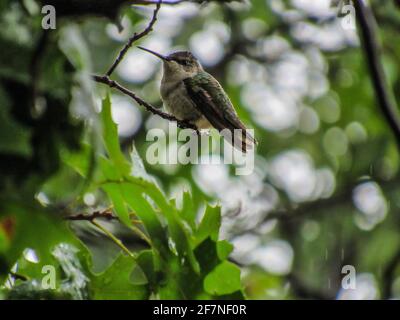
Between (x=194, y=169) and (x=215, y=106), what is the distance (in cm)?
411

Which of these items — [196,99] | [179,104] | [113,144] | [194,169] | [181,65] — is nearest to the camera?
[113,144]

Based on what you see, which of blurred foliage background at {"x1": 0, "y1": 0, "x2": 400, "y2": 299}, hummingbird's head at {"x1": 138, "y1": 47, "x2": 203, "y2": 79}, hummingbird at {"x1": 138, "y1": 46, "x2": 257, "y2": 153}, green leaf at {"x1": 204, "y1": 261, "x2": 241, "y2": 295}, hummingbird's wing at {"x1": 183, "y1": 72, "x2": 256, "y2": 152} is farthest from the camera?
hummingbird's head at {"x1": 138, "y1": 47, "x2": 203, "y2": 79}

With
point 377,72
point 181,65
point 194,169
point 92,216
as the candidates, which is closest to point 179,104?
point 181,65

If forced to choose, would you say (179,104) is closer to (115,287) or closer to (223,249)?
(223,249)

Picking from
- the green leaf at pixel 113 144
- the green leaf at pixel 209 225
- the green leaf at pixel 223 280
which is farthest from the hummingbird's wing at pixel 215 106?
the green leaf at pixel 113 144

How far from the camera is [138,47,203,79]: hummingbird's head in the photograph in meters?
5.28

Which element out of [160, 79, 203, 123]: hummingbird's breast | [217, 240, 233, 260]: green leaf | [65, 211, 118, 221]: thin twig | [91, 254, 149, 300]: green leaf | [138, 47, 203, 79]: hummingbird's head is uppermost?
[138, 47, 203, 79]: hummingbird's head

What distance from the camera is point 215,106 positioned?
4.77m

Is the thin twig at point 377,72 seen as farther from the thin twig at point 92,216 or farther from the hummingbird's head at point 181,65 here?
the hummingbird's head at point 181,65

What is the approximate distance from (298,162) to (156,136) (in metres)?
4.53

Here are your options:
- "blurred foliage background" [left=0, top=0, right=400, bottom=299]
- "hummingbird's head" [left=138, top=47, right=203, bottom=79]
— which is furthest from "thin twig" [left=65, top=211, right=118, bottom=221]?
"hummingbird's head" [left=138, top=47, right=203, bottom=79]

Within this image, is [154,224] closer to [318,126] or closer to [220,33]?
[220,33]

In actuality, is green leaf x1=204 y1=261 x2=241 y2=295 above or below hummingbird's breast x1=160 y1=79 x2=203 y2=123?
below

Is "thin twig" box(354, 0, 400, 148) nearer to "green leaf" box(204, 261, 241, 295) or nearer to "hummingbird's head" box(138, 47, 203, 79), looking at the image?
"green leaf" box(204, 261, 241, 295)
